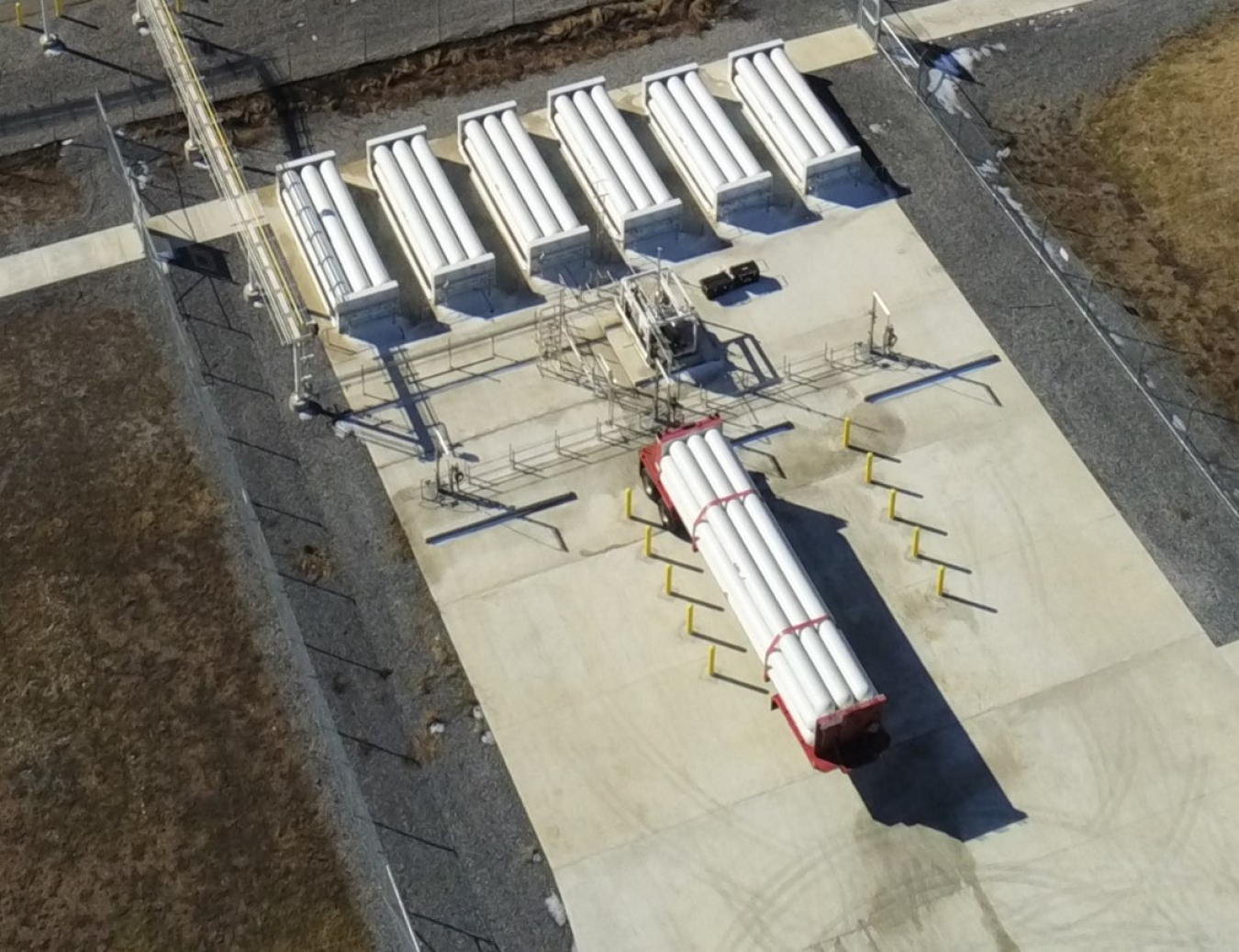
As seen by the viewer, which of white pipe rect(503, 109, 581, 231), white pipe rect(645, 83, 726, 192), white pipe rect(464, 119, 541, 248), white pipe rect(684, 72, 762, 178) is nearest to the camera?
white pipe rect(464, 119, 541, 248)

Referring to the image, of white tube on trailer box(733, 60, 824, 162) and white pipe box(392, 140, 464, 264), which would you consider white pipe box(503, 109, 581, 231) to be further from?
white tube on trailer box(733, 60, 824, 162)

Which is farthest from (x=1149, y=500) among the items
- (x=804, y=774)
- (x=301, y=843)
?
(x=301, y=843)

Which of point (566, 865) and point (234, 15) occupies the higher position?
point (234, 15)

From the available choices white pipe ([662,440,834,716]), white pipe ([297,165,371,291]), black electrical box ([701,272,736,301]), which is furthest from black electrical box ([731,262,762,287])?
white pipe ([297,165,371,291])

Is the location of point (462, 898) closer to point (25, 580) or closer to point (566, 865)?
point (566, 865)

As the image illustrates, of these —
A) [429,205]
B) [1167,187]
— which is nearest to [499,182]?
[429,205]
